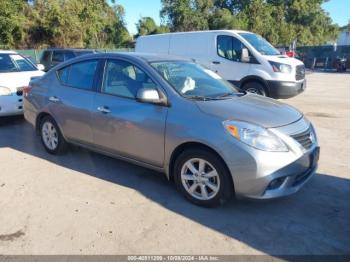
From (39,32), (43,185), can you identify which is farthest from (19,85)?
(39,32)

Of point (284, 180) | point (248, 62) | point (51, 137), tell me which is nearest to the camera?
point (284, 180)

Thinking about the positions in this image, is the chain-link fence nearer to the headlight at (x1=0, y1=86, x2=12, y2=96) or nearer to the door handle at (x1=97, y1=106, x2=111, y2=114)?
the headlight at (x1=0, y1=86, x2=12, y2=96)

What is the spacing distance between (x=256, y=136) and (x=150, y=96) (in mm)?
1250

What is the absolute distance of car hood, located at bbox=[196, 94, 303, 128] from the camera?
150 inches

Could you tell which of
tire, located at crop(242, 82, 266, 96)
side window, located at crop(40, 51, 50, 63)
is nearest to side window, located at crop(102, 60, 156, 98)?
tire, located at crop(242, 82, 266, 96)

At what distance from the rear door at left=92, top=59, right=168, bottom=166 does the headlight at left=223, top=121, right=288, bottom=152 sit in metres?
0.84

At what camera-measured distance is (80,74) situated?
17.1 feet

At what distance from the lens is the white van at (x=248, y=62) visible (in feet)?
30.8

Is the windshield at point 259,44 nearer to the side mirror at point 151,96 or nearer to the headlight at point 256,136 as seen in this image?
the side mirror at point 151,96

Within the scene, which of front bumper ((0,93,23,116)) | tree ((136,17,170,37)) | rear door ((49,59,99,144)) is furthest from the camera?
tree ((136,17,170,37))

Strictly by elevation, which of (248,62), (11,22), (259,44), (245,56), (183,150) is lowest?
(183,150)

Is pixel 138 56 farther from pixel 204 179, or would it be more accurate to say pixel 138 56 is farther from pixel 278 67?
pixel 278 67

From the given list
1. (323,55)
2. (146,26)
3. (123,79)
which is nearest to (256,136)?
(123,79)

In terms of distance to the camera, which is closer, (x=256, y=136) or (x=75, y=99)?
(x=256, y=136)
